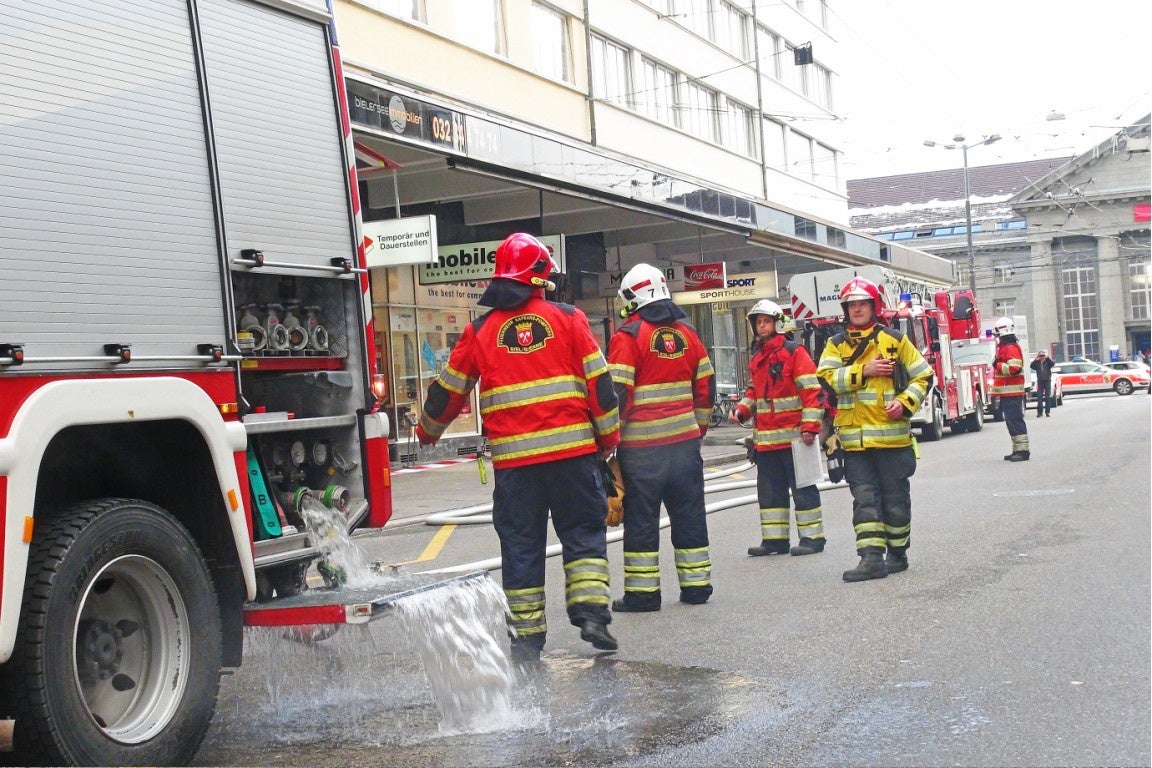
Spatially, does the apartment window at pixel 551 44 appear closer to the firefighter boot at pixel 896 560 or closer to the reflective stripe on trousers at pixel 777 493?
the reflective stripe on trousers at pixel 777 493

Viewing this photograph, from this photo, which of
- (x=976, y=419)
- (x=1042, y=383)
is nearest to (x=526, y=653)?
(x=976, y=419)

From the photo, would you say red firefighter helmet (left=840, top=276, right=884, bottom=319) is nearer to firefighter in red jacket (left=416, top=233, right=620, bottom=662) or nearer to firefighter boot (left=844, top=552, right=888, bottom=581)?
firefighter boot (left=844, top=552, right=888, bottom=581)

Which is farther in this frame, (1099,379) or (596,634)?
(1099,379)

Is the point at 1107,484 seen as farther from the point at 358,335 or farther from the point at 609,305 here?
the point at 609,305

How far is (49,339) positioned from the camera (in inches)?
164

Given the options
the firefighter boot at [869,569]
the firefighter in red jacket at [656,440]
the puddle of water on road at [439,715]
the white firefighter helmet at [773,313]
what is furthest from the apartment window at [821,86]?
the puddle of water on road at [439,715]

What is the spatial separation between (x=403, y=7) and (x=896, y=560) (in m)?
14.4

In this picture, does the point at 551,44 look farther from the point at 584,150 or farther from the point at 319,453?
the point at 319,453

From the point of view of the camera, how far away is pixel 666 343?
7832 mm

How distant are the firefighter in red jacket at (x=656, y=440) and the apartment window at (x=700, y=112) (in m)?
25.0

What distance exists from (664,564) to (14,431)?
6.30 metres

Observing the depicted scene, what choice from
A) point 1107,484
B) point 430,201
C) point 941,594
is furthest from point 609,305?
point 941,594

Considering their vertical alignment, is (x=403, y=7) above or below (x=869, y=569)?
above

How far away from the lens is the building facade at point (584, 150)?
19.1 m
